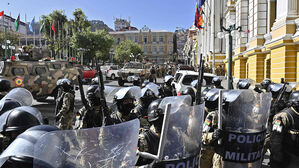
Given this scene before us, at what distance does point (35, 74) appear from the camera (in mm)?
11266

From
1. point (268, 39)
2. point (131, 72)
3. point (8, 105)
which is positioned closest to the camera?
point (8, 105)

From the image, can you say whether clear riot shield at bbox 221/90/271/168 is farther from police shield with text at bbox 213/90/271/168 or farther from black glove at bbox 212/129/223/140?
black glove at bbox 212/129/223/140

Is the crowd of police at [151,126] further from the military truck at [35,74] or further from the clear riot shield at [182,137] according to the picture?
the military truck at [35,74]

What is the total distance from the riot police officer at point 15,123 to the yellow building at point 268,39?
10595 mm

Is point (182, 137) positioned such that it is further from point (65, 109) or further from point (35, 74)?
point (35, 74)

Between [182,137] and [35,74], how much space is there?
10.6 m

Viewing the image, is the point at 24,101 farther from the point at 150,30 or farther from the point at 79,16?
the point at 150,30

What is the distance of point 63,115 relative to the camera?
18.0 feet

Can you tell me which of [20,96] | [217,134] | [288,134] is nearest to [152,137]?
[217,134]

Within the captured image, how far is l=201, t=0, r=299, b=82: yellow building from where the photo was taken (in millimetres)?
10719

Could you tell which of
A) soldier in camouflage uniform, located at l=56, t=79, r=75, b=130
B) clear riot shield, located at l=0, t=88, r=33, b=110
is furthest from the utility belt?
soldier in camouflage uniform, located at l=56, t=79, r=75, b=130

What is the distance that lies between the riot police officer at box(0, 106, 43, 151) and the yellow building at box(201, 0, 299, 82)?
417 inches

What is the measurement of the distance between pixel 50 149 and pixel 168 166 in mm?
1122

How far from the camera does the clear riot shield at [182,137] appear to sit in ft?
6.96
